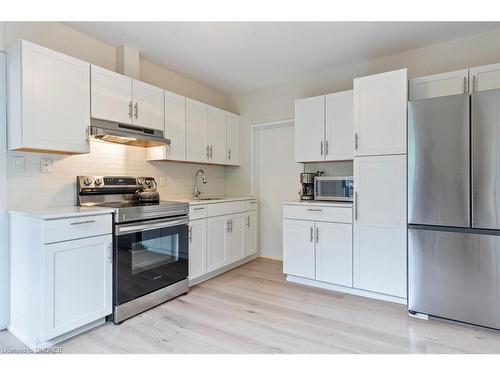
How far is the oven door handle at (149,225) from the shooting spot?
2.31 m

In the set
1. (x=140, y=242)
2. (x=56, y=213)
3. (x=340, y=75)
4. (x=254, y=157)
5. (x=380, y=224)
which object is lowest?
(x=140, y=242)

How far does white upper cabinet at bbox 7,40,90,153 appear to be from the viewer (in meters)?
2.08

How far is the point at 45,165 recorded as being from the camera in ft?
7.97

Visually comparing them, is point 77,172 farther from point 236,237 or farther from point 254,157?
Result: point 254,157

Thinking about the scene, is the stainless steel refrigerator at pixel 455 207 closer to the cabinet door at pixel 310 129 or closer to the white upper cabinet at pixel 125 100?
the cabinet door at pixel 310 129

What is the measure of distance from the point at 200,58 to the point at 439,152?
262 cm

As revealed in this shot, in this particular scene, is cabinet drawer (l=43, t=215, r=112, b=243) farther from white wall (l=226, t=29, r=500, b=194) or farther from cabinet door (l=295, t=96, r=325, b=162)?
white wall (l=226, t=29, r=500, b=194)

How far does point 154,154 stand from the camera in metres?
3.25

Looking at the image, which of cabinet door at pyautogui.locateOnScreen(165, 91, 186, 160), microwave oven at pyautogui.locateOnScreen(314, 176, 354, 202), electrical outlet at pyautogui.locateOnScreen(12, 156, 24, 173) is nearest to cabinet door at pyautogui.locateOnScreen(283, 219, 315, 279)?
microwave oven at pyautogui.locateOnScreen(314, 176, 354, 202)

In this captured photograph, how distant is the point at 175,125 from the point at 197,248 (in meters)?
1.43

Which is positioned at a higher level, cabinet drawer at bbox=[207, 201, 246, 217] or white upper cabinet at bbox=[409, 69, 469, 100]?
white upper cabinet at bbox=[409, 69, 469, 100]

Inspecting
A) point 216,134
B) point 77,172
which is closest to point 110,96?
point 77,172

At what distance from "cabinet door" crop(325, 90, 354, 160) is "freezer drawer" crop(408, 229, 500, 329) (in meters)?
1.17

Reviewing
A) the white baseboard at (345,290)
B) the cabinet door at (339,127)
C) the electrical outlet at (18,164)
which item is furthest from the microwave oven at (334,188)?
the electrical outlet at (18,164)
